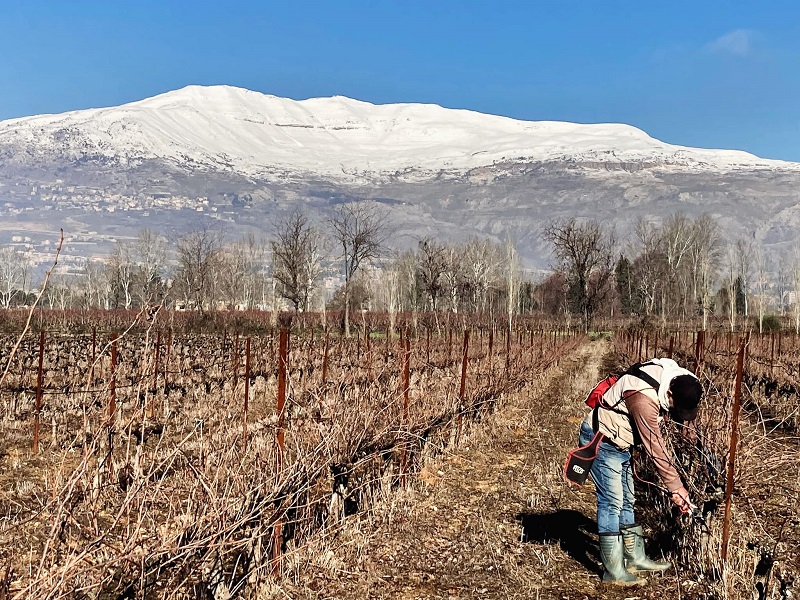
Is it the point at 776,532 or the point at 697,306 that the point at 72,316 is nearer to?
the point at 776,532

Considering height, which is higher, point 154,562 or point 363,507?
point 154,562

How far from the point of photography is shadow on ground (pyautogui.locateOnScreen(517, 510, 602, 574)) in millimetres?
5570

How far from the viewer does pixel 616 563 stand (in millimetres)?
4949

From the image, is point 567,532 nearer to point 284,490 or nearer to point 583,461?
point 583,461

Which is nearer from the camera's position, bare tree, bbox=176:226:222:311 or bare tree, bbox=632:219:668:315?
bare tree, bbox=176:226:222:311

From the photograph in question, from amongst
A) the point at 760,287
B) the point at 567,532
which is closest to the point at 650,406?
the point at 567,532

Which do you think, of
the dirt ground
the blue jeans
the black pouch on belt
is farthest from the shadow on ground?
the black pouch on belt

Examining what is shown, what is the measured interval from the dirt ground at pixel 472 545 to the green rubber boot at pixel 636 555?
0.28 ft

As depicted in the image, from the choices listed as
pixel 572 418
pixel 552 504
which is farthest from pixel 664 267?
pixel 552 504

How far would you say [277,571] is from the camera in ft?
16.0

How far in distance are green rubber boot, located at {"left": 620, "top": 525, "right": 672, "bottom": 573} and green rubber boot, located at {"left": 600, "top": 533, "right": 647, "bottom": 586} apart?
139mm

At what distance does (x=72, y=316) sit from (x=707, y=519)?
39936mm

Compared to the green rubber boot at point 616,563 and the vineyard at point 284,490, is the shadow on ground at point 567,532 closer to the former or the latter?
the vineyard at point 284,490

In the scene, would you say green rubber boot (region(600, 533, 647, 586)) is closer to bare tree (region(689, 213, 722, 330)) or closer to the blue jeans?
the blue jeans
